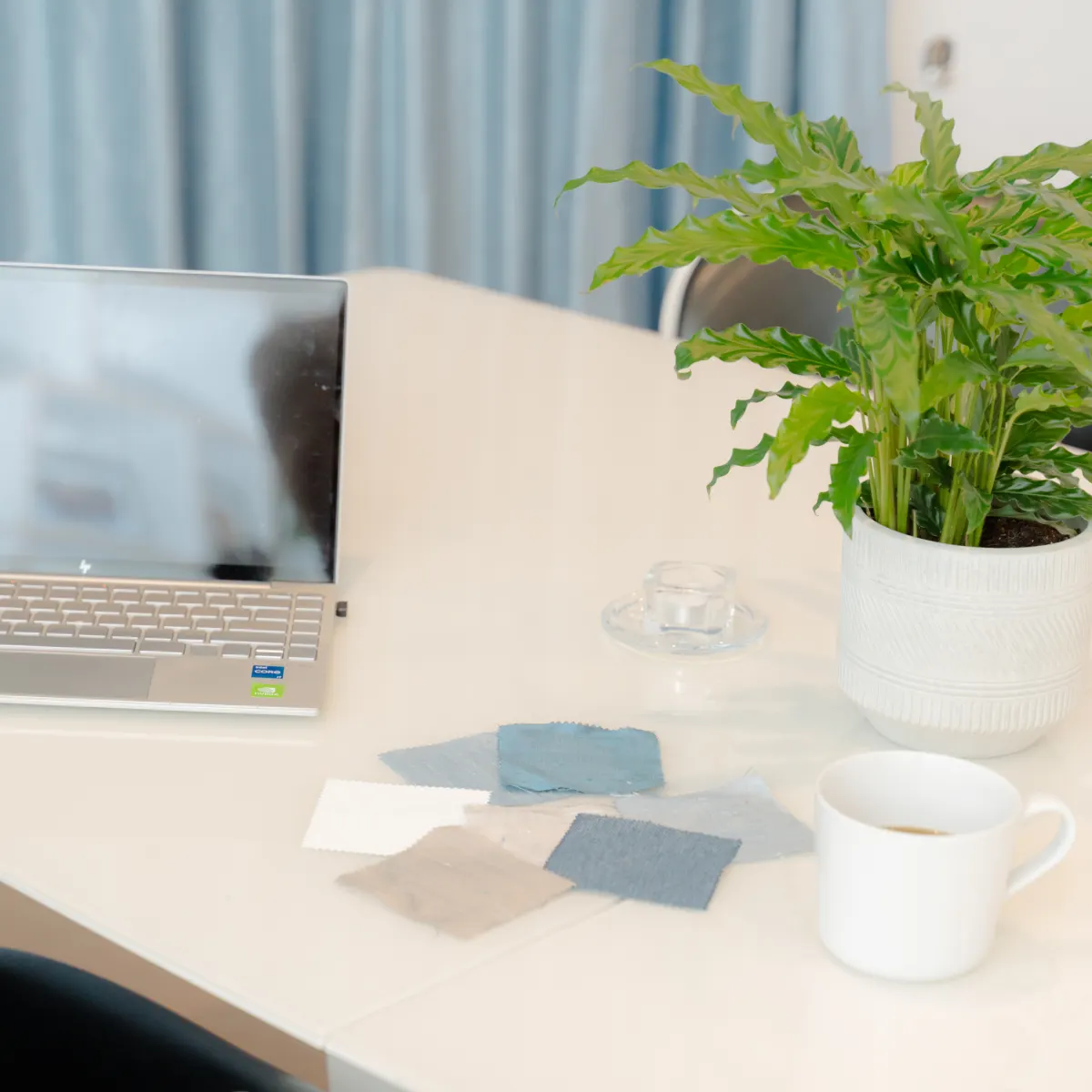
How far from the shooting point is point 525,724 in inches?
32.3

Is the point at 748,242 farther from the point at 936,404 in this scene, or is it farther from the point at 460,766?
the point at 460,766

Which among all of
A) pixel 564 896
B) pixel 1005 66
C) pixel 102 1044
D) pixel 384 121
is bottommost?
pixel 102 1044

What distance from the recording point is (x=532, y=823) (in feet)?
2.39

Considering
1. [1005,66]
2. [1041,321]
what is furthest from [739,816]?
[1005,66]

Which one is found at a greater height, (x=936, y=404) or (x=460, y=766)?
(x=936, y=404)

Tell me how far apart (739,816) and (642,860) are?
0.22 ft

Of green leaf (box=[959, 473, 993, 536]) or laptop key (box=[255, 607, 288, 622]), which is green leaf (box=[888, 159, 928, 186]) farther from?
laptop key (box=[255, 607, 288, 622])

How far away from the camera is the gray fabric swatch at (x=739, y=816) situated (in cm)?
72

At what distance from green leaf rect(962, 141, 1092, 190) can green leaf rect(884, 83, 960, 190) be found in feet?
0.04

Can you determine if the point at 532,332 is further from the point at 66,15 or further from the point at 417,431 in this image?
the point at 66,15

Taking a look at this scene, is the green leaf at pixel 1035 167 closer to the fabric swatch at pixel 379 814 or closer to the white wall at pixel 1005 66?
the fabric swatch at pixel 379 814

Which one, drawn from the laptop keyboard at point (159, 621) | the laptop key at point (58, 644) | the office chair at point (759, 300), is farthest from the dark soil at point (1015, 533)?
the office chair at point (759, 300)

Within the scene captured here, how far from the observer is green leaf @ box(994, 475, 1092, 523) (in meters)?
0.79

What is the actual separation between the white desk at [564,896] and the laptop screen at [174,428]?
9cm
